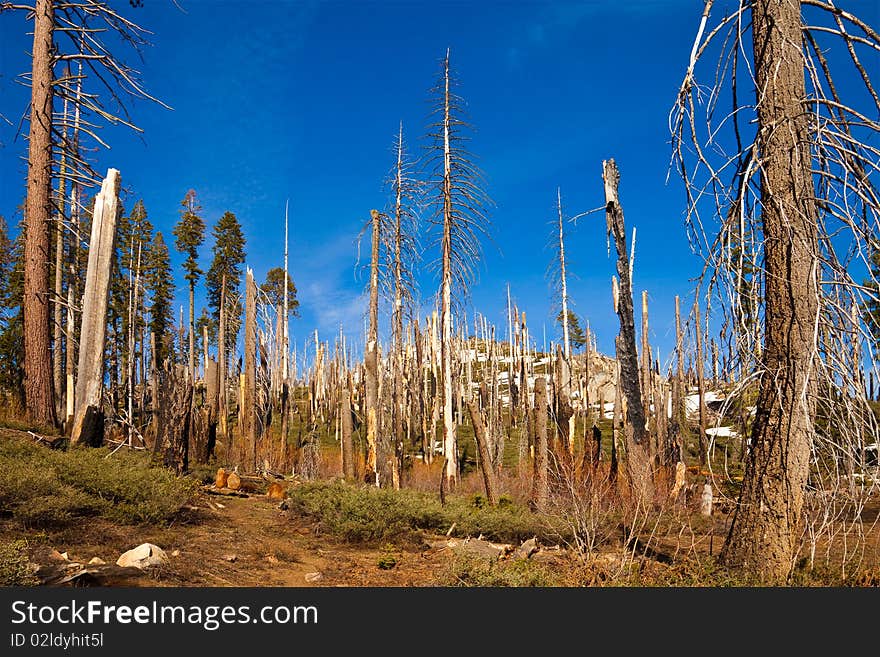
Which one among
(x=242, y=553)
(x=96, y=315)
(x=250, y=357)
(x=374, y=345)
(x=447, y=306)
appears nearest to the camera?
(x=242, y=553)

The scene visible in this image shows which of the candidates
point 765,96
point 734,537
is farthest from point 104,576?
point 765,96

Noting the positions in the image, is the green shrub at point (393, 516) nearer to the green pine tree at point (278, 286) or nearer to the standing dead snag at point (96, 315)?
the standing dead snag at point (96, 315)

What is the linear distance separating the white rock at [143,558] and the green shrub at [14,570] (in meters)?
0.97

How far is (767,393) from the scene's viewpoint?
4.78 meters

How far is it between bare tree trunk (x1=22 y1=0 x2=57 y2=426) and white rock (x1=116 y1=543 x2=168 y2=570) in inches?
266

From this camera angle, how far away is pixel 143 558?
5648 millimetres

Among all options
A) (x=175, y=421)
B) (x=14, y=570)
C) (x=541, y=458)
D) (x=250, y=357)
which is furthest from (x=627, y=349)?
(x=250, y=357)

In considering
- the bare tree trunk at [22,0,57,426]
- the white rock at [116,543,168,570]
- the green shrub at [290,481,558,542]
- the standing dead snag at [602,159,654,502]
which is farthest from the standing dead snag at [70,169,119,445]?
the standing dead snag at [602,159,654,502]

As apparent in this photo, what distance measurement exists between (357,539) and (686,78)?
24.1 ft

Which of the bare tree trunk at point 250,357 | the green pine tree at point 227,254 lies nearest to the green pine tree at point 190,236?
the green pine tree at point 227,254

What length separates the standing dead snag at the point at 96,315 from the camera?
408 inches

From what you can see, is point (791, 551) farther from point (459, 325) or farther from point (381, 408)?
point (459, 325)

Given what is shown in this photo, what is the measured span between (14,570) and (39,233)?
8.73 metres

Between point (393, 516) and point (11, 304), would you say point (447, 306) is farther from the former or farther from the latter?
point (11, 304)
